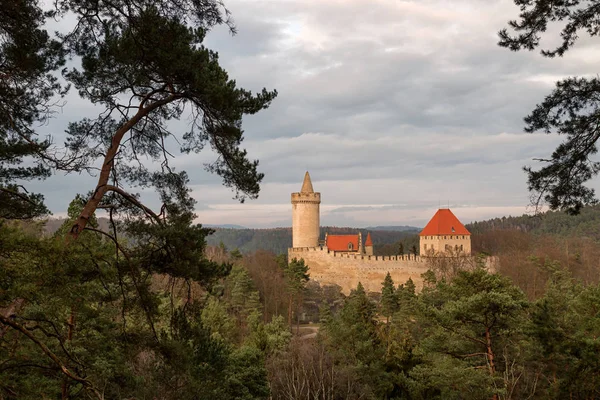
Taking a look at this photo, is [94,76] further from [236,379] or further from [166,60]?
[236,379]

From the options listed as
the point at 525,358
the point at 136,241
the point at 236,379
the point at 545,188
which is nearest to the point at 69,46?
the point at 136,241

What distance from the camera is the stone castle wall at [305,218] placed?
45.8m

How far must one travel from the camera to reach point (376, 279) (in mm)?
41094

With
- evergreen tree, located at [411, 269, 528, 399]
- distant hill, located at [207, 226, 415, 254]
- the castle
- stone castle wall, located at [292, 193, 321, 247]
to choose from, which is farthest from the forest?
distant hill, located at [207, 226, 415, 254]

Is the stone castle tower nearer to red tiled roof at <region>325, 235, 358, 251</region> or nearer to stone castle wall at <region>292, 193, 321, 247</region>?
stone castle wall at <region>292, 193, 321, 247</region>

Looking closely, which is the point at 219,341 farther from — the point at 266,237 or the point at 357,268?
the point at 266,237

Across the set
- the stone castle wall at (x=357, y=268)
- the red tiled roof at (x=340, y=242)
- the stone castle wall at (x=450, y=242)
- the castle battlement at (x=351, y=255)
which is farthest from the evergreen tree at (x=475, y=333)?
the red tiled roof at (x=340, y=242)

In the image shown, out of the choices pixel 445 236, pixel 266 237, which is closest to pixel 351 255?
pixel 445 236

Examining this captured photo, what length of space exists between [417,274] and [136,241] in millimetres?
35797

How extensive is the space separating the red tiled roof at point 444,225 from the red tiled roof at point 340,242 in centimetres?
705

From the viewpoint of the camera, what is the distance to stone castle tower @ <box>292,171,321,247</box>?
150ft

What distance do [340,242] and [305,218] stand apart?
13.2 ft

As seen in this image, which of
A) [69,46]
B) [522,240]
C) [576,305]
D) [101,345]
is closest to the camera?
[69,46]

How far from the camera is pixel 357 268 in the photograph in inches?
1640
